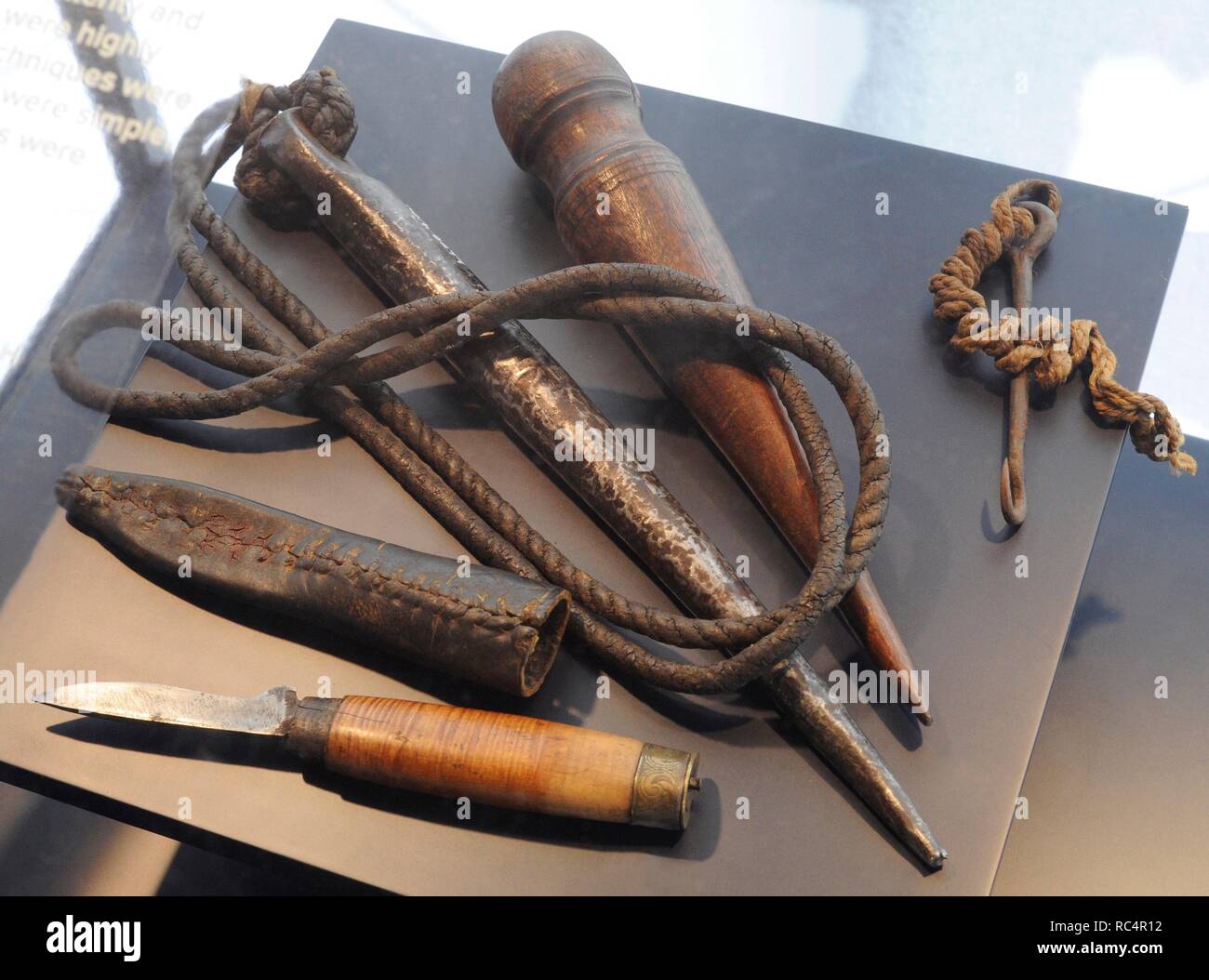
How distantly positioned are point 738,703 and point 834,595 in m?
0.20

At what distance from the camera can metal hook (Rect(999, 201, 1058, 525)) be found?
1.70m

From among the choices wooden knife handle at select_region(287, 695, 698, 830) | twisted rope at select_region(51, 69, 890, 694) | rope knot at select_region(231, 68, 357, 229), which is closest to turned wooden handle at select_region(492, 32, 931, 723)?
twisted rope at select_region(51, 69, 890, 694)

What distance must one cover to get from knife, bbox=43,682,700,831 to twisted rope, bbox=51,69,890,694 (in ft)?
0.54

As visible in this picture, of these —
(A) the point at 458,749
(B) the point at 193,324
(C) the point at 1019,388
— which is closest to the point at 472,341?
(B) the point at 193,324

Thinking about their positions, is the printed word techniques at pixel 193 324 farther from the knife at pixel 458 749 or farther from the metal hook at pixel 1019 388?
the metal hook at pixel 1019 388

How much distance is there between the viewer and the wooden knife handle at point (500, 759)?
4.37 ft

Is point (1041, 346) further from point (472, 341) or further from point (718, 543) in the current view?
point (472, 341)

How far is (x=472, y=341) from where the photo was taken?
1702 mm

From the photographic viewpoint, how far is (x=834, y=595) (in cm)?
144

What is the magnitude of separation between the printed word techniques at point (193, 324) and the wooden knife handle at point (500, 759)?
0.64 metres

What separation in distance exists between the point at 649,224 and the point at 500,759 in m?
0.82

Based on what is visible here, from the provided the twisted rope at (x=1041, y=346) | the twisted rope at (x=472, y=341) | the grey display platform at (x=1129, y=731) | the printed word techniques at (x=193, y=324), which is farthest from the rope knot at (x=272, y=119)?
the grey display platform at (x=1129, y=731)

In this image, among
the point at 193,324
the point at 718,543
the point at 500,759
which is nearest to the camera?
the point at 500,759

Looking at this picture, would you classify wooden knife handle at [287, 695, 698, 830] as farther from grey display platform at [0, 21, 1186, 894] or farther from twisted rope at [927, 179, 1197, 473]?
twisted rope at [927, 179, 1197, 473]
